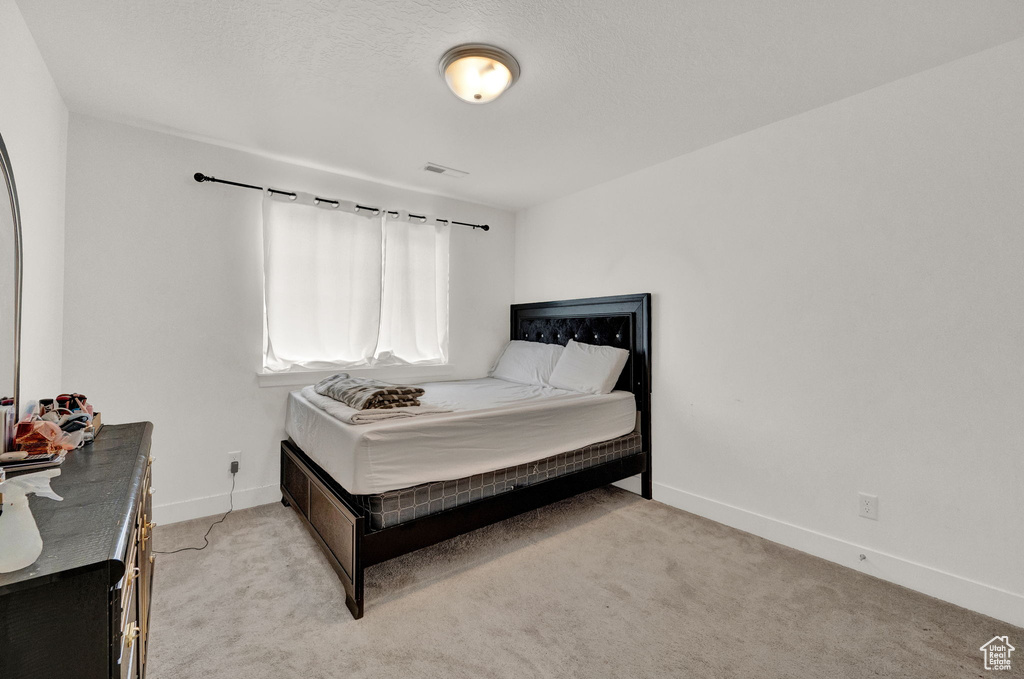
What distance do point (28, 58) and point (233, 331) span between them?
5.10 ft

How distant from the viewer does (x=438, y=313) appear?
3.88m

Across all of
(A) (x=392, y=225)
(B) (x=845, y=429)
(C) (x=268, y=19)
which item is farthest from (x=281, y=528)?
(B) (x=845, y=429)

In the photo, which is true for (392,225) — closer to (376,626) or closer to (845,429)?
(376,626)

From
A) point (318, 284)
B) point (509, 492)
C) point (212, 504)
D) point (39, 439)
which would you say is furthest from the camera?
point (318, 284)

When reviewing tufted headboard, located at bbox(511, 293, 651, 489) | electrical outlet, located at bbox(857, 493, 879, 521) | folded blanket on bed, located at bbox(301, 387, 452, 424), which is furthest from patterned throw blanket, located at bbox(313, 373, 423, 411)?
electrical outlet, located at bbox(857, 493, 879, 521)

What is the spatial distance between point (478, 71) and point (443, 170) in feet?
A: 4.50

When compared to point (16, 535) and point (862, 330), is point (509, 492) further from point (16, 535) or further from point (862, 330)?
point (862, 330)

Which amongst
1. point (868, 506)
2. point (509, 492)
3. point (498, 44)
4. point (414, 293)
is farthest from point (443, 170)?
point (868, 506)

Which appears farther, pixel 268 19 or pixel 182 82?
pixel 182 82

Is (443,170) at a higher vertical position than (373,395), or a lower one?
higher

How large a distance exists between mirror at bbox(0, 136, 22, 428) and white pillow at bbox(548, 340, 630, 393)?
9.05ft

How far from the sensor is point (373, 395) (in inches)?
86.1

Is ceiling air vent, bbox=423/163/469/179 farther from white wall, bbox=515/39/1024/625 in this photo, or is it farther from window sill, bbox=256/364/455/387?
window sill, bbox=256/364/455/387

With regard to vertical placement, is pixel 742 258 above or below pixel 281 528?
above
